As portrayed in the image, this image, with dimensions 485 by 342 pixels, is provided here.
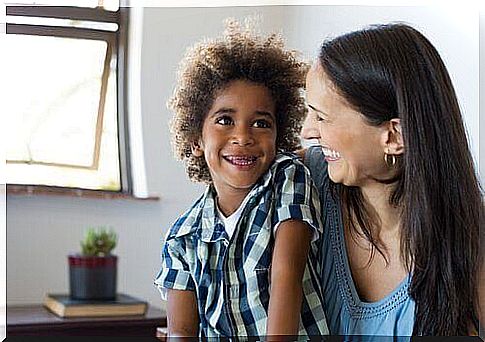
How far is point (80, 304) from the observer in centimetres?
114

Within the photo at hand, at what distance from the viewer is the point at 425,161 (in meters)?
1.08

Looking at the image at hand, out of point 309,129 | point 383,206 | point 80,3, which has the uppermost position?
point 80,3

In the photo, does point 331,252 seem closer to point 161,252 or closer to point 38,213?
point 161,252

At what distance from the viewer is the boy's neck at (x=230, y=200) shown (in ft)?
3.64

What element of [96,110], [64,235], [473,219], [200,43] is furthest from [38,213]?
[473,219]

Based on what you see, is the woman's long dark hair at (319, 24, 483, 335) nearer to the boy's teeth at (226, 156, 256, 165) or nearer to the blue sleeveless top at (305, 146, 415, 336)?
the blue sleeveless top at (305, 146, 415, 336)

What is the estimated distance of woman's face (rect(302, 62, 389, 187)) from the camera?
1.07 metres

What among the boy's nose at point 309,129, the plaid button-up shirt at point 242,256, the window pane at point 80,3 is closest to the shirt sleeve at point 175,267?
the plaid button-up shirt at point 242,256

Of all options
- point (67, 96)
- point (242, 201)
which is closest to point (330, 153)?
point (242, 201)

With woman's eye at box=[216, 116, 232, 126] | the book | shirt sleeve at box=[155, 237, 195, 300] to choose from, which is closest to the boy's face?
woman's eye at box=[216, 116, 232, 126]

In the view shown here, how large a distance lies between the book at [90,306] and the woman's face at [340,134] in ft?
1.08

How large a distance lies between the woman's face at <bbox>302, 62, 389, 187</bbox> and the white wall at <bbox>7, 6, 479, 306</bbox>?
0.07 meters

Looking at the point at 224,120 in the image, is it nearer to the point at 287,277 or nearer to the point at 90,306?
the point at 287,277

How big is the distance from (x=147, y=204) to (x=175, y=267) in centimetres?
10
